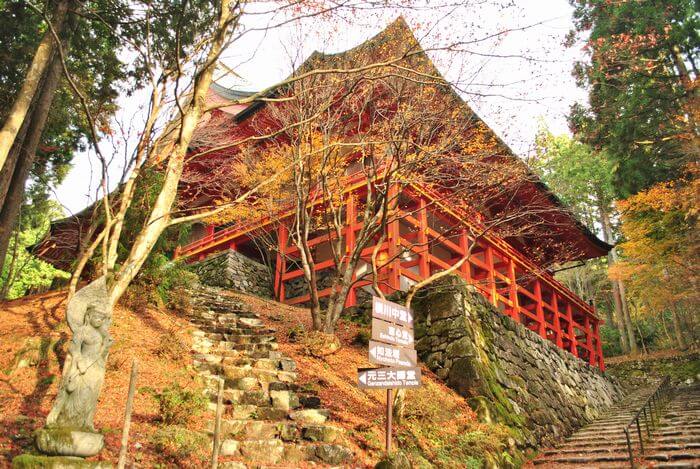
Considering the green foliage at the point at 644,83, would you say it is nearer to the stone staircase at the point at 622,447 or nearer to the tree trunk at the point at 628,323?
the stone staircase at the point at 622,447

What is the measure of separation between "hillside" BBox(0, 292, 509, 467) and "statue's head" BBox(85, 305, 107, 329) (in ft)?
4.07

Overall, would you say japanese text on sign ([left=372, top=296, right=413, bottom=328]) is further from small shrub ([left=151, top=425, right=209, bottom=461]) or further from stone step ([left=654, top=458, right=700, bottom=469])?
stone step ([left=654, top=458, right=700, bottom=469])

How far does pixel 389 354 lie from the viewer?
624 cm

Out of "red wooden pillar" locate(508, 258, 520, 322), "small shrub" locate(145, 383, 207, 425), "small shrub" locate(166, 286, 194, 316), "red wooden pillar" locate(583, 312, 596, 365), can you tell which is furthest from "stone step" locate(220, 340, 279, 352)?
"red wooden pillar" locate(583, 312, 596, 365)

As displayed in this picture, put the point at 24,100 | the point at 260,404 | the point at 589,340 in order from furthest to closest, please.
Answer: the point at 589,340 → the point at 24,100 → the point at 260,404

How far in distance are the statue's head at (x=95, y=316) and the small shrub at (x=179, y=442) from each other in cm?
138

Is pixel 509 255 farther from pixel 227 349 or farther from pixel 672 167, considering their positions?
pixel 227 349

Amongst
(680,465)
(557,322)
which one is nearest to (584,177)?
(557,322)

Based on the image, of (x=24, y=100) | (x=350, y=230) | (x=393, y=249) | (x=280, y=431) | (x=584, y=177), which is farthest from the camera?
(x=584, y=177)

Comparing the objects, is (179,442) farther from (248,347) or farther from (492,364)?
(492,364)

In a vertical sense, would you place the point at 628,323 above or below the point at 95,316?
above

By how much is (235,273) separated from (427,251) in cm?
707

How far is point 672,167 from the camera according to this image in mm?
17234

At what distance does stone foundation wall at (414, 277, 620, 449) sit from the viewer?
8672 mm
